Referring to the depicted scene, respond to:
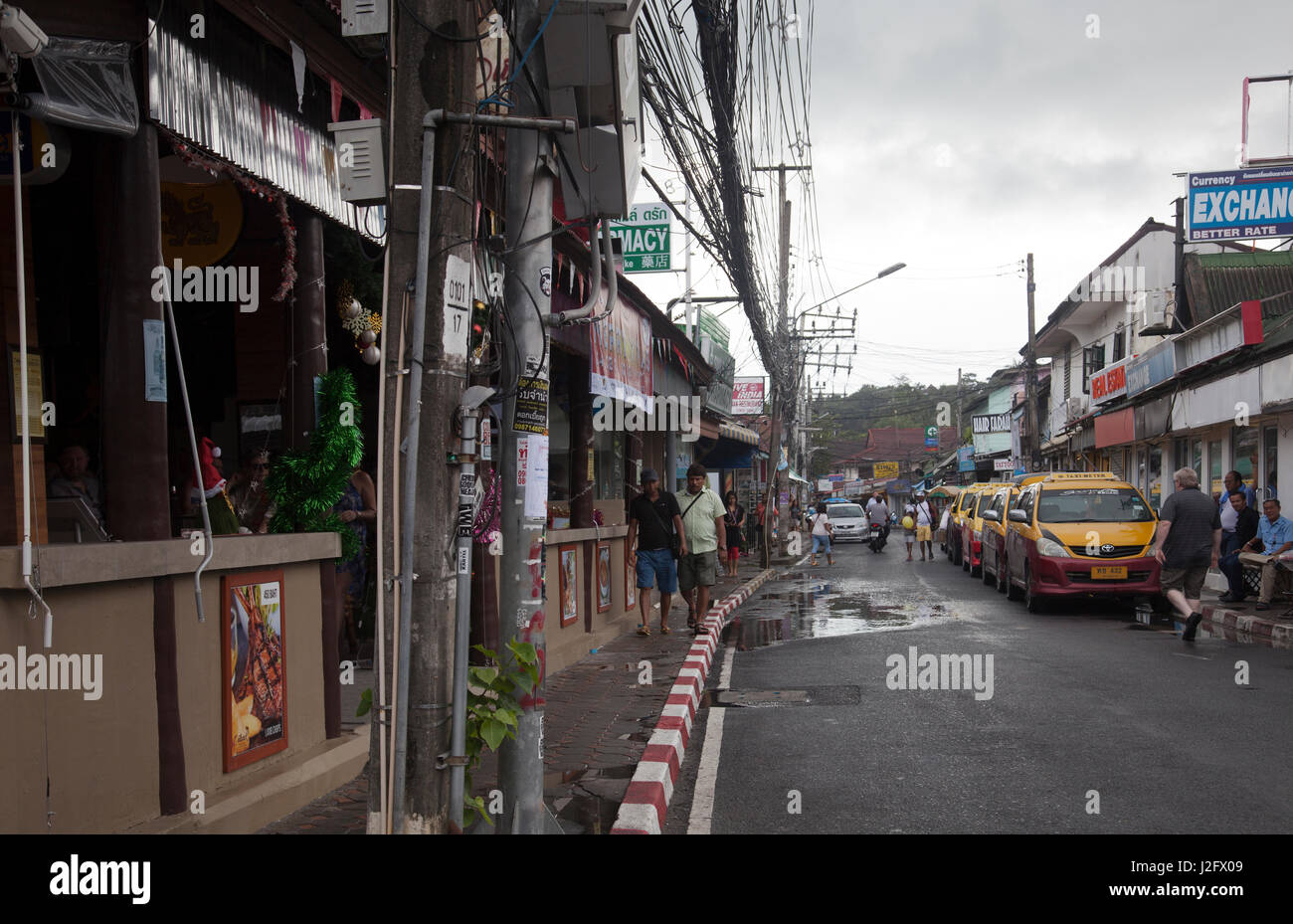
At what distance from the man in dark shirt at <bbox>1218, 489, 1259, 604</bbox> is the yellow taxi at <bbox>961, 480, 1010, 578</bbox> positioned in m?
5.71

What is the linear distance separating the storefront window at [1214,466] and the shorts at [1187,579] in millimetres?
10004

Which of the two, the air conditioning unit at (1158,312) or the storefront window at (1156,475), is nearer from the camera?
the air conditioning unit at (1158,312)

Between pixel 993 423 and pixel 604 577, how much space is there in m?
41.5

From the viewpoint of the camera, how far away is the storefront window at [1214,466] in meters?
20.2

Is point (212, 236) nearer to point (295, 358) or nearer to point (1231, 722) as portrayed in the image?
point (295, 358)

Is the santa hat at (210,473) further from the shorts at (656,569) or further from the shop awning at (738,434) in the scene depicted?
the shop awning at (738,434)

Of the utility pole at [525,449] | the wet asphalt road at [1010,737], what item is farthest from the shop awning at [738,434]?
the utility pole at [525,449]

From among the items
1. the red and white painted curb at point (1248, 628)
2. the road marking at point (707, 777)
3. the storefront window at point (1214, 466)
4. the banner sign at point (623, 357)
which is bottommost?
the red and white painted curb at point (1248, 628)

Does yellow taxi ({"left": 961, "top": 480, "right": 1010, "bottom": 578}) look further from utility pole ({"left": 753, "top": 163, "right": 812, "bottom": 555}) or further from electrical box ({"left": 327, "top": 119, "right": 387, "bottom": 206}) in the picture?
electrical box ({"left": 327, "top": 119, "right": 387, "bottom": 206})

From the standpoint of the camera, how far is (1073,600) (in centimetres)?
1595

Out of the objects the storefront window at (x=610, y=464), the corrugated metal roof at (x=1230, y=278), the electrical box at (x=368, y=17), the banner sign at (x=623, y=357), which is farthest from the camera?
the corrugated metal roof at (x=1230, y=278)

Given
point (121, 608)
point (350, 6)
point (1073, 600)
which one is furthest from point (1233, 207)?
point (121, 608)

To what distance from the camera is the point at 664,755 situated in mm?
6270

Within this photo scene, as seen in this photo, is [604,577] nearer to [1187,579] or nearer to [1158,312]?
[1187,579]
